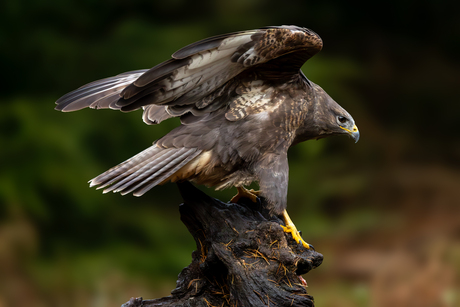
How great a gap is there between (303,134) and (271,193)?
1.61 ft

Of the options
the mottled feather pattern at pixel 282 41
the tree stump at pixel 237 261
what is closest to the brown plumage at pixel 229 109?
the mottled feather pattern at pixel 282 41

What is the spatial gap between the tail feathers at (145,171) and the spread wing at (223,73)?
0.23m

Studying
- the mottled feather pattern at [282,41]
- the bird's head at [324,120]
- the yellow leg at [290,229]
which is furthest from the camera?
the bird's head at [324,120]

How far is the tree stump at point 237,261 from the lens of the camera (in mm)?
2294

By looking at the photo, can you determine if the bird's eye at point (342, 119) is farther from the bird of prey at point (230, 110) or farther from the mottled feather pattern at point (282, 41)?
the mottled feather pattern at point (282, 41)

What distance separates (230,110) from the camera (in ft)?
8.27

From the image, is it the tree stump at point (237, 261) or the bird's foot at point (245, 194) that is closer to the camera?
the tree stump at point (237, 261)

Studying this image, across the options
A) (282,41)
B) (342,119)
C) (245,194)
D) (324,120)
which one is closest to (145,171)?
(245,194)

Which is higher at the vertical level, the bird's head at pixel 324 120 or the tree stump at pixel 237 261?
the bird's head at pixel 324 120

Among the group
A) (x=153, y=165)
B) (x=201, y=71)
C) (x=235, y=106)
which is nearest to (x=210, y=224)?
(x=153, y=165)

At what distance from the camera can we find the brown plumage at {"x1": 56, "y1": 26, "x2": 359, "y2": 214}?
226cm

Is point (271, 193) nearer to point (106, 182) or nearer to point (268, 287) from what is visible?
point (268, 287)

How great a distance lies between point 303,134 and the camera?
276 centimetres

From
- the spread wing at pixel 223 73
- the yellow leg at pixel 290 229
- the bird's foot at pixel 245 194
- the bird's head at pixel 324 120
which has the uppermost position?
the bird's head at pixel 324 120
